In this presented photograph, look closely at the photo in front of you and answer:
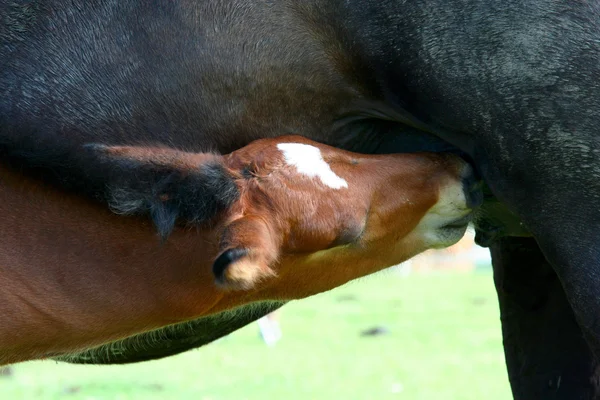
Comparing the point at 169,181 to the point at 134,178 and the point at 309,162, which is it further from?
the point at 309,162

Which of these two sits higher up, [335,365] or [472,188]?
[472,188]

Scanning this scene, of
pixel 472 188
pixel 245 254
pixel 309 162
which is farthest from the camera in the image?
pixel 472 188

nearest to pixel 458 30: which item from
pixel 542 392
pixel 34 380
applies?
pixel 542 392

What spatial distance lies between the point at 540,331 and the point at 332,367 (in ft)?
17.6

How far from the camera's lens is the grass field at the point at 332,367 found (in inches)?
333

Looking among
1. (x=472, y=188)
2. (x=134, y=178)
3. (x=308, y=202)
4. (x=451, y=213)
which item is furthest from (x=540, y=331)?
(x=134, y=178)

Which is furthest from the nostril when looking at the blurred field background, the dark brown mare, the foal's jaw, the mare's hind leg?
the blurred field background

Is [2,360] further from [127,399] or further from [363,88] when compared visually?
[127,399]

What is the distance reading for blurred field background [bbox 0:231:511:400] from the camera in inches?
333

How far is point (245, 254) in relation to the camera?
310cm

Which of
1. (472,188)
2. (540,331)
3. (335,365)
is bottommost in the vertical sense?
(335,365)

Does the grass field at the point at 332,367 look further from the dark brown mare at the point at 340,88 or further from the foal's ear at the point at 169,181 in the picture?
the foal's ear at the point at 169,181

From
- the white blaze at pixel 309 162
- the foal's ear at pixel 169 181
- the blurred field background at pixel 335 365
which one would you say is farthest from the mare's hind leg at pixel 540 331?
the blurred field background at pixel 335 365

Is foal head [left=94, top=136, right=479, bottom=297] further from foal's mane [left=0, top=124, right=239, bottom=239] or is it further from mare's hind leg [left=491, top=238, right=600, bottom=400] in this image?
mare's hind leg [left=491, top=238, right=600, bottom=400]
